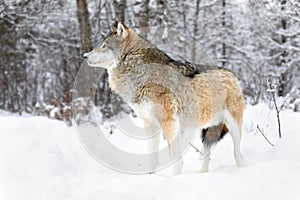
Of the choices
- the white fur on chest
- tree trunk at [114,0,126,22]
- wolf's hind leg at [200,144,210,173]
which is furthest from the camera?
tree trunk at [114,0,126,22]

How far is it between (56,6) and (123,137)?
1013cm

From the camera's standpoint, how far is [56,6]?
14.7m

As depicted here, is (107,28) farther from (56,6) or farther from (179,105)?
(179,105)

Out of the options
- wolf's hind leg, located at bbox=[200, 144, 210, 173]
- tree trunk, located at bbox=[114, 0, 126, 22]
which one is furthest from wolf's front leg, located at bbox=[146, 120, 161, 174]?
tree trunk, located at bbox=[114, 0, 126, 22]

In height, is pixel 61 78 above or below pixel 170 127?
below

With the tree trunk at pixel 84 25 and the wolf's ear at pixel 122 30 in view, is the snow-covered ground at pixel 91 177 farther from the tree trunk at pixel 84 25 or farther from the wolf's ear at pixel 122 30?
the tree trunk at pixel 84 25

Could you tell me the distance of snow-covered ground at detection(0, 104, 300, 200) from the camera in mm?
2766

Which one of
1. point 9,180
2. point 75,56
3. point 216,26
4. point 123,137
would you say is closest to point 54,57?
point 75,56

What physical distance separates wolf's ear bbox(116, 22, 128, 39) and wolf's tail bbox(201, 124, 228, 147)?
57.0 inches

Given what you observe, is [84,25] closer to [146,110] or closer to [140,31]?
[140,31]

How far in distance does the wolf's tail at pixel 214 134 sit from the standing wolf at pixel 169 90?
0.01 m

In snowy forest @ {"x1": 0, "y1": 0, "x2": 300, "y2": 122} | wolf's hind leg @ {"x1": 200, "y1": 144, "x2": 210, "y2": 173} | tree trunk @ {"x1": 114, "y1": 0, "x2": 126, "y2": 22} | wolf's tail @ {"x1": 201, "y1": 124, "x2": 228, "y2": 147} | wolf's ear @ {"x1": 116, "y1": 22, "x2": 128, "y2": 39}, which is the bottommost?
snowy forest @ {"x1": 0, "y1": 0, "x2": 300, "y2": 122}

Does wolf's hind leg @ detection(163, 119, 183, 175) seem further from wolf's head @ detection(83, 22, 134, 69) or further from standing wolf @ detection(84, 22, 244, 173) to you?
wolf's head @ detection(83, 22, 134, 69)

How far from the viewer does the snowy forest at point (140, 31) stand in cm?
1148
